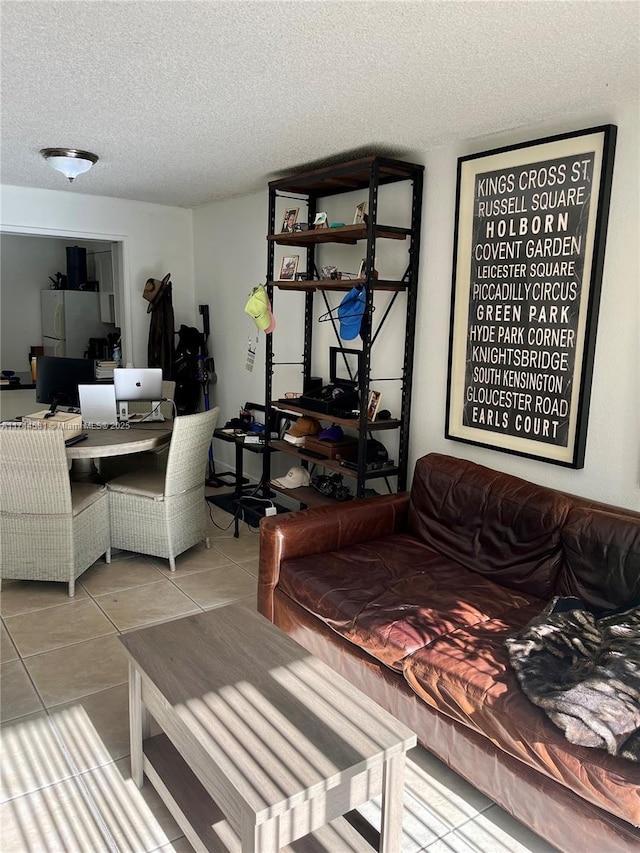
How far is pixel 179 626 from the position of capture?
2.19 m

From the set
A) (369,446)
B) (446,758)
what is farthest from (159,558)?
(446,758)

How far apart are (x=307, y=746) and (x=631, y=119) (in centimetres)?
255

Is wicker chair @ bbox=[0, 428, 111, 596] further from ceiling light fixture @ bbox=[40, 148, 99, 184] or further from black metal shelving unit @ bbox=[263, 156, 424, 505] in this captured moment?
ceiling light fixture @ bbox=[40, 148, 99, 184]

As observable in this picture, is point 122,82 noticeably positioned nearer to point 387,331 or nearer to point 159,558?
point 387,331

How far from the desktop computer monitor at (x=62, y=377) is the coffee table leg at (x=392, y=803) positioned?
10.7ft

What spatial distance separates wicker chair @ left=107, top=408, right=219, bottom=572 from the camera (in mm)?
3676

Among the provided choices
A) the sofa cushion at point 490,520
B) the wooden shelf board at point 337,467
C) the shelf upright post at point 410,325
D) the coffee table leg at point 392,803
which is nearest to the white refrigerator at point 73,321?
the wooden shelf board at point 337,467

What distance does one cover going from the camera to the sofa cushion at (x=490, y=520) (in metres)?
2.59

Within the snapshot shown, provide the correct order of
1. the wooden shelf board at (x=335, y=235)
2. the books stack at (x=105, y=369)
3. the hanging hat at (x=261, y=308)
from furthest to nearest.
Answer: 1. the books stack at (x=105, y=369)
2. the hanging hat at (x=261, y=308)
3. the wooden shelf board at (x=335, y=235)

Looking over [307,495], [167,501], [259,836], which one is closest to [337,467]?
[307,495]

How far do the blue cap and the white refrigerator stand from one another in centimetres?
460

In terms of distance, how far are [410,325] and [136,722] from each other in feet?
7.83

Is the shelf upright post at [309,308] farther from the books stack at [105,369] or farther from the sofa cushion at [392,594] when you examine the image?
the books stack at [105,369]

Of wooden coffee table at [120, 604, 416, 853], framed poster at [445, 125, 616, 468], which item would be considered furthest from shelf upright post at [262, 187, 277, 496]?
wooden coffee table at [120, 604, 416, 853]
